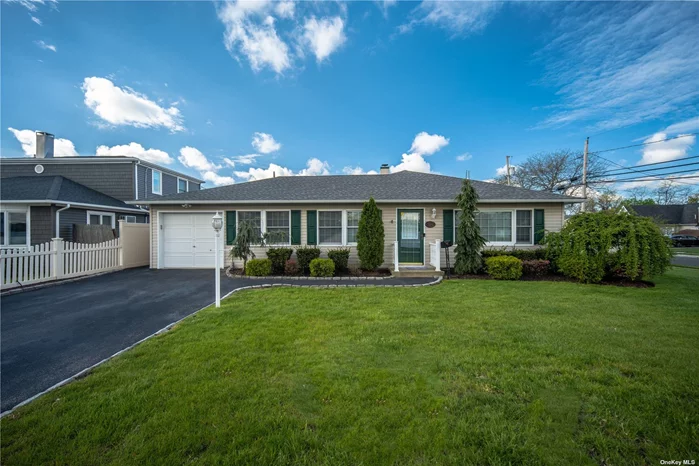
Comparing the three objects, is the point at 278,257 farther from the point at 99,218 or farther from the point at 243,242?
the point at 99,218

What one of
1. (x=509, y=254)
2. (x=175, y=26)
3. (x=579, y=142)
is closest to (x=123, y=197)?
(x=175, y=26)

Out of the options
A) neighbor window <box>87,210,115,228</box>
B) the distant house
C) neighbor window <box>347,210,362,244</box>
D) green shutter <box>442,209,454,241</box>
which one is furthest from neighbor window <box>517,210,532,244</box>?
neighbor window <box>87,210,115,228</box>

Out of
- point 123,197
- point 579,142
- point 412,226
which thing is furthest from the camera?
point 579,142

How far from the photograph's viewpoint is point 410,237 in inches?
389

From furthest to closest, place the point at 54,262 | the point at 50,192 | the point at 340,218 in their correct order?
the point at 50,192 < the point at 340,218 < the point at 54,262

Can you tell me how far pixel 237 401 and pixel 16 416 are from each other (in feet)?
5.86

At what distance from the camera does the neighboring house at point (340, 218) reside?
382 inches

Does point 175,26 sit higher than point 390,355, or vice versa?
point 175,26

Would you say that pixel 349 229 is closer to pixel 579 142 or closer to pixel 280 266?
pixel 280 266

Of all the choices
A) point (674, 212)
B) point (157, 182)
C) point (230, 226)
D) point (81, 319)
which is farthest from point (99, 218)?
point (674, 212)

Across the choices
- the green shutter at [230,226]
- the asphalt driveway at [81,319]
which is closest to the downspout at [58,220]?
the asphalt driveway at [81,319]

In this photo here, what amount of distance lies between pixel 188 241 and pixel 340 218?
6.05 metres

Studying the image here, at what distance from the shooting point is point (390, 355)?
3.21 metres

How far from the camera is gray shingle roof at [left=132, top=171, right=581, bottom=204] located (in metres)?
9.64
